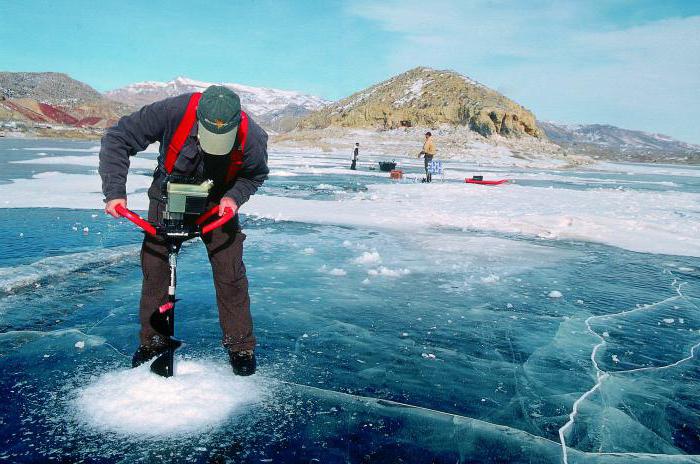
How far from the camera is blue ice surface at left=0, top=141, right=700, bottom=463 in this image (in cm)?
243

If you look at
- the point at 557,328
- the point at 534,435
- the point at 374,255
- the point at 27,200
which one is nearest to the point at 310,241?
the point at 374,255

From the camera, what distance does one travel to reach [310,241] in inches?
283

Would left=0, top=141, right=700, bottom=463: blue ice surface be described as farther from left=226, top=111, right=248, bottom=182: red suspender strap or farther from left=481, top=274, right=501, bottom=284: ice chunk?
left=226, top=111, right=248, bottom=182: red suspender strap

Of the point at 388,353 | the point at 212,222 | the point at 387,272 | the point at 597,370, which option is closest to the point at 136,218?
the point at 212,222

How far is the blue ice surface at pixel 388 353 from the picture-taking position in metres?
2.43

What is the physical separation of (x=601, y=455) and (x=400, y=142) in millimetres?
67301

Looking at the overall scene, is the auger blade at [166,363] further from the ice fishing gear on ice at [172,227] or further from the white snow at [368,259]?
the white snow at [368,259]

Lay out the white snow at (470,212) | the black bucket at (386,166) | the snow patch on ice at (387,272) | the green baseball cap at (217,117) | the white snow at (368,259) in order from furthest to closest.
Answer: the black bucket at (386,166) < the white snow at (470,212) < the white snow at (368,259) < the snow patch on ice at (387,272) < the green baseball cap at (217,117)

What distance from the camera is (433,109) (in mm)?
89562

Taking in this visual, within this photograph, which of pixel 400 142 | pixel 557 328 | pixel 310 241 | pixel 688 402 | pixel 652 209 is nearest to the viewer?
pixel 688 402

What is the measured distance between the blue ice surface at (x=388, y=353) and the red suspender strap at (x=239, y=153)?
1.19 meters

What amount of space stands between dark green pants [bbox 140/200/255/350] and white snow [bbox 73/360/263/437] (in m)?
0.22

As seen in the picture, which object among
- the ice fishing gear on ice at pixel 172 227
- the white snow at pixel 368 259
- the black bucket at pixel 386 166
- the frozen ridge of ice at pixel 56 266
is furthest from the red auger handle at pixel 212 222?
the black bucket at pixel 386 166

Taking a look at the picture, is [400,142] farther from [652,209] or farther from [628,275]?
[628,275]
